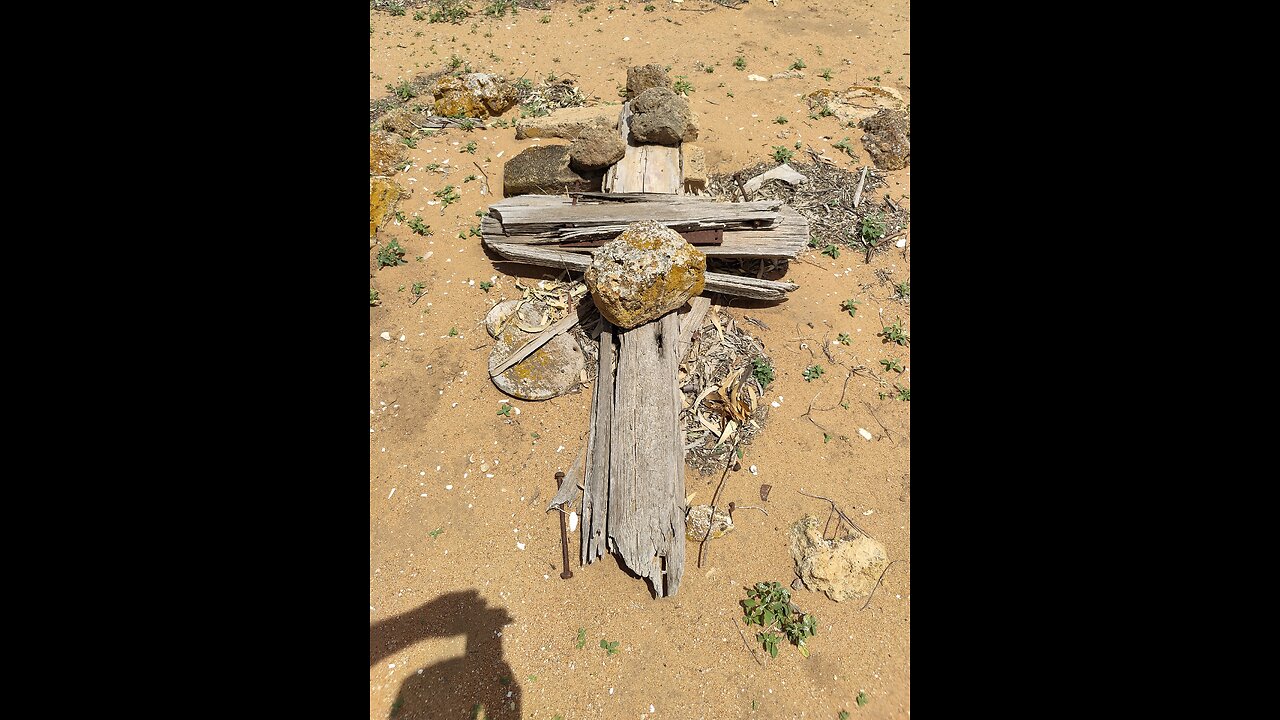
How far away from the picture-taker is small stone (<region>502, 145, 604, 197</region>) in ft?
23.5

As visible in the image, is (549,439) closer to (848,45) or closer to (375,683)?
(375,683)

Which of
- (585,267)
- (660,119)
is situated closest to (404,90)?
(660,119)

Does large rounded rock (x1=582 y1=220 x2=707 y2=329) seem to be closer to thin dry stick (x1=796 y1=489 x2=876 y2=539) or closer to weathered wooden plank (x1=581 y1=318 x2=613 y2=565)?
weathered wooden plank (x1=581 y1=318 x2=613 y2=565)

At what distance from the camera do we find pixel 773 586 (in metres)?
3.98

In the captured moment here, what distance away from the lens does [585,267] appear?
20.0ft

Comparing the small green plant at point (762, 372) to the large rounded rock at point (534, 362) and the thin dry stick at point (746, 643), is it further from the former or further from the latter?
the thin dry stick at point (746, 643)

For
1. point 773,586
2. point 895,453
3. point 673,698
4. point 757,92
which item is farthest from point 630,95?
point 673,698

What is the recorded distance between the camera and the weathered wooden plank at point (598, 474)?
A: 4160 mm

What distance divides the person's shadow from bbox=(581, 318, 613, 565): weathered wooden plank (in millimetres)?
850

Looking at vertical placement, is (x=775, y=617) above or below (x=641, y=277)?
below

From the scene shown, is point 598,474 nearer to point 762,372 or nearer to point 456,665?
point 456,665

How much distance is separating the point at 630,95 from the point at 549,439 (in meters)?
7.48

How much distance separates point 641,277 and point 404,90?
8.28 m

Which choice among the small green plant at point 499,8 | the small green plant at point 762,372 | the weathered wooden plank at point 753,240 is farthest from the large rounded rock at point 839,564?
the small green plant at point 499,8
